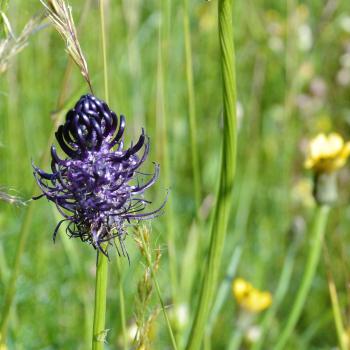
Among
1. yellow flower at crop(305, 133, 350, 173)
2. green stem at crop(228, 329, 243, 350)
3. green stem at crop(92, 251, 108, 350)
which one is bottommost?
green stem at crop(228, 329, 243, 350)

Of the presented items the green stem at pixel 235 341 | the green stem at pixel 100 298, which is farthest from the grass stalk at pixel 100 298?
the green stem at pixel 235 341

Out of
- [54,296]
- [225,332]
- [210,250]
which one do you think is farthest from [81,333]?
[210,250]

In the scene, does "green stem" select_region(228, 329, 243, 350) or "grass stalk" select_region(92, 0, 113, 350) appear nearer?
"grass stalk" select_region(92, 0, 113, 350)

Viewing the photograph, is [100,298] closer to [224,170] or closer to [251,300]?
[224,170]

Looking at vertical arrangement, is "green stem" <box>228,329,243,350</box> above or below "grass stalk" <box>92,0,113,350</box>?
below

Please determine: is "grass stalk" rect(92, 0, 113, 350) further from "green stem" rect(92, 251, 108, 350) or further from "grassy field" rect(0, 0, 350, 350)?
"grassy field" rect(0, 0, 350, 350)

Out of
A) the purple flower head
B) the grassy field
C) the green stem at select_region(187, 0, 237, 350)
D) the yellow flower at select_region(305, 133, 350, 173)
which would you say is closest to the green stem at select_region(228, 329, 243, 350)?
the grassy field

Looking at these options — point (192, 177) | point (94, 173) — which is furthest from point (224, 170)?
point (192, 177)

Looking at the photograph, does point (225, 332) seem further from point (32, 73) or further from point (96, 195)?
point (96, 195)

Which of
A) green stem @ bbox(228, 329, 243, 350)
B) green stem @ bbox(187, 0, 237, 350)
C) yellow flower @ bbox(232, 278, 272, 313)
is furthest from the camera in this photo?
yellow flower @ bbox(232, 278, 272, 313)
